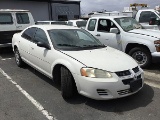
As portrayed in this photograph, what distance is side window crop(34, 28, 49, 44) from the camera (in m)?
5.27

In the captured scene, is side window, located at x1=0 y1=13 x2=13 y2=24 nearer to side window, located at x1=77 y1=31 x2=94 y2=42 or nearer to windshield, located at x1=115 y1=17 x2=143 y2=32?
windshield, located at x1=115 y1=17 x2=143 y2=32

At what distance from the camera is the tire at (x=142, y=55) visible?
653 cm

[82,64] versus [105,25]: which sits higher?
[105,25]

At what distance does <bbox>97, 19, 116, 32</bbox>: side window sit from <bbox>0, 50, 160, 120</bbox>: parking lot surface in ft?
9.97

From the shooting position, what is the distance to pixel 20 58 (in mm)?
6863

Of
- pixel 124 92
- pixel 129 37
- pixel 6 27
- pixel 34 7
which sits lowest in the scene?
pixel 124 92

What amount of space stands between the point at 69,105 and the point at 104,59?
3.79 ft

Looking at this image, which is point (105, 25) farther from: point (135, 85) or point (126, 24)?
point (135, 85)

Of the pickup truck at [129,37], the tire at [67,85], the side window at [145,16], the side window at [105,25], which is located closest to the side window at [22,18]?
the pickup truck at [129,37]

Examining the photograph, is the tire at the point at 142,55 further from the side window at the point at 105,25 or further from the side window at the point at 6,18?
the side window at the point at 6,18

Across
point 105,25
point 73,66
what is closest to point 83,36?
point 73,66

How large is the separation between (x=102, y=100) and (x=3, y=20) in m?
6.76

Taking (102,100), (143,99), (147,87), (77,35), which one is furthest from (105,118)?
(77,35)

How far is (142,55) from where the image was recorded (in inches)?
264
